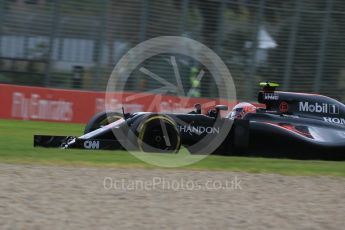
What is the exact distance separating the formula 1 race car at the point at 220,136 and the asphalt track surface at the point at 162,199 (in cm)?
153

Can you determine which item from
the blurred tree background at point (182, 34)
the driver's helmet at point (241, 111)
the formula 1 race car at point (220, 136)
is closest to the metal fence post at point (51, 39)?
the blurred tree background at point (182, 34)

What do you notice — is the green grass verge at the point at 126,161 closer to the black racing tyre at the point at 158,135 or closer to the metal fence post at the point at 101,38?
the black racing tyre at the point at 158,135

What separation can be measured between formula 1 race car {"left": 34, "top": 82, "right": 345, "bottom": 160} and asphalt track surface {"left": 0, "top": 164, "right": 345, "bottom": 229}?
1.53 meters

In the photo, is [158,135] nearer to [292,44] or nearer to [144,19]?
[144,19]

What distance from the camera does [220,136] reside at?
29.7ft

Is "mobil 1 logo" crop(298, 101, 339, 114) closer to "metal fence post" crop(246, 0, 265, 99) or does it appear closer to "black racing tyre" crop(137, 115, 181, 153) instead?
"black racing tyre" crop(137, 115, 181, 153)

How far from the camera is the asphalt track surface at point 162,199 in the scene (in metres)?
4.96

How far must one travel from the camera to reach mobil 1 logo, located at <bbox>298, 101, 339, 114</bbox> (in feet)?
32.9

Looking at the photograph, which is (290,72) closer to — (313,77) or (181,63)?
(313,77)

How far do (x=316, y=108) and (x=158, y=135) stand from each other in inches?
112

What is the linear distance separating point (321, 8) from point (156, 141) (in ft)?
36.3

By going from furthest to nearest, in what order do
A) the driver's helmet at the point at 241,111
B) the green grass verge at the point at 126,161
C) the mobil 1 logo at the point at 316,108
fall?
the mobil 1 logo at the point at 316,108
the driver's helmet at the point at 241,111
the green grass verge at the point at 126,161

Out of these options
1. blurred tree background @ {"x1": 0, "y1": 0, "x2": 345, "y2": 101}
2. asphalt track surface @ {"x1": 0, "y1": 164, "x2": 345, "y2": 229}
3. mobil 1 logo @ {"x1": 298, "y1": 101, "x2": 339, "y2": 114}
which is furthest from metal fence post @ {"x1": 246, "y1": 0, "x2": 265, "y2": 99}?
asphalt track surface @ {"x1": 0, "y1": 164, "x2": 345, "y2": 229}

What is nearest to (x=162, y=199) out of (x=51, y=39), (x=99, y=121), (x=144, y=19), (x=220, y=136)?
(x=220, y=136)
